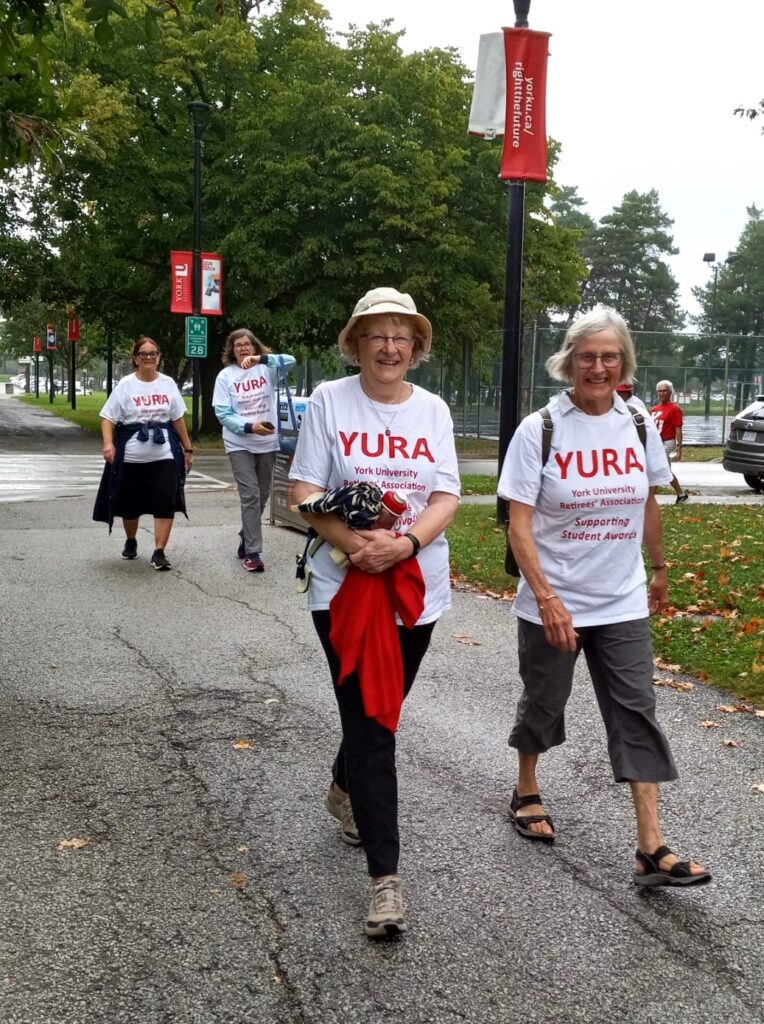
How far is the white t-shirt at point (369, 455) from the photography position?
12.1 ft

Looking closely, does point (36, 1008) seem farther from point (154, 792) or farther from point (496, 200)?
point (496, 200)

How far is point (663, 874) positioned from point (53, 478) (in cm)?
1782

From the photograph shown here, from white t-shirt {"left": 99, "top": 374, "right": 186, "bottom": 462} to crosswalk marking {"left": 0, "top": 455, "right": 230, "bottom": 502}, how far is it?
6.78 metres

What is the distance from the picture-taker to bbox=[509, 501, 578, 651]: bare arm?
3893mm

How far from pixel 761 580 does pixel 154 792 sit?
6102 mm

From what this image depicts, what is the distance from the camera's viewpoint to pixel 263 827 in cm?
425

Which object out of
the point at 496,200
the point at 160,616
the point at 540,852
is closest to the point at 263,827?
the point at 540,852

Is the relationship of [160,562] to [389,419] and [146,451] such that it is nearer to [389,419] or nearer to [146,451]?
[146,451]

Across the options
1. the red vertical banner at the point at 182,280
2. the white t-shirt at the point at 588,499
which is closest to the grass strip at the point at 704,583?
the white t-shirt at the point at 588,499

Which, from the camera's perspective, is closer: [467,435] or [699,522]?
[699,522]

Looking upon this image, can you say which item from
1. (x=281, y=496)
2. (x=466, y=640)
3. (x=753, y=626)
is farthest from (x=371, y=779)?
(x=281, y=496)

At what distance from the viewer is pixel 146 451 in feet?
32.9

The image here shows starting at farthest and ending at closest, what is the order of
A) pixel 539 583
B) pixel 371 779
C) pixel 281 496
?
pixel 281 496
pixel 539 583
pixel 371 779

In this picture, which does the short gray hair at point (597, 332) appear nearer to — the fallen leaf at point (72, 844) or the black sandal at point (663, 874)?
the black sandal at point (663, 874)
